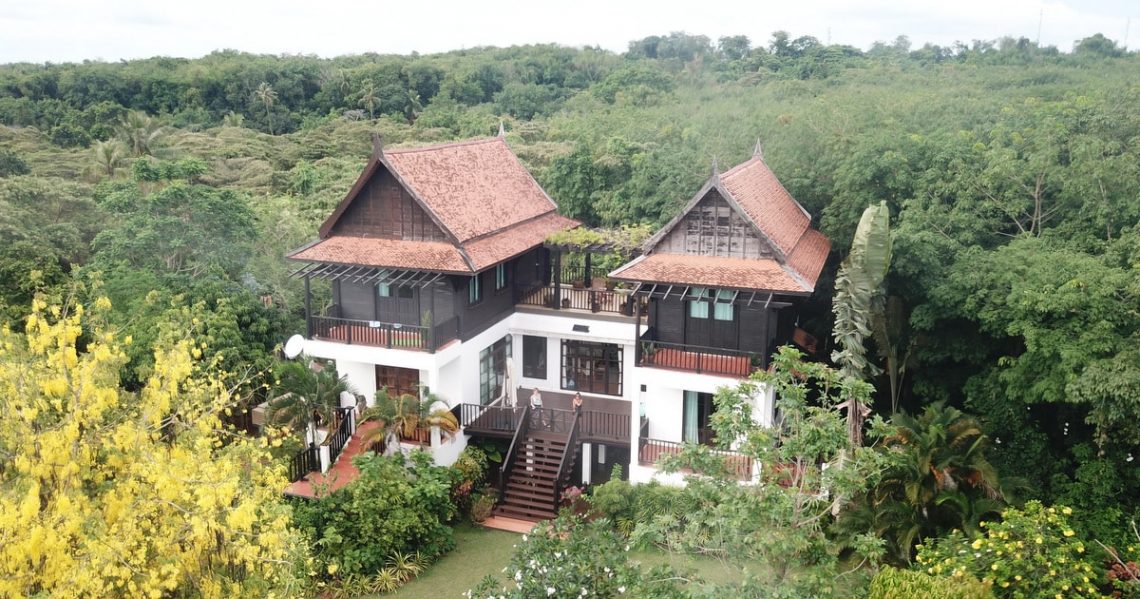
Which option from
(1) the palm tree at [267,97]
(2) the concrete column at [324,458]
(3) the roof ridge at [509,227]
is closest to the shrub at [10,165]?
(3) the roof ridge at [509,227]

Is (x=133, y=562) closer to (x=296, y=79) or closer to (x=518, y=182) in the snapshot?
(x=518, y=182)

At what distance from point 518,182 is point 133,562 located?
17.4m

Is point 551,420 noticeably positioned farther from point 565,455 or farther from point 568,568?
point 568,568

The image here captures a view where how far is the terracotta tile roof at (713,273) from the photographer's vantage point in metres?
20.2

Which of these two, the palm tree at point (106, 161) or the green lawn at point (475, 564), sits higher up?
the palm tree at point (106, 161)

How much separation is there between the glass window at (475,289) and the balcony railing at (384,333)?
3.04 ft

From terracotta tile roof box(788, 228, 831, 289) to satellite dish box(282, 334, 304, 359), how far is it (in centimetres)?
1221

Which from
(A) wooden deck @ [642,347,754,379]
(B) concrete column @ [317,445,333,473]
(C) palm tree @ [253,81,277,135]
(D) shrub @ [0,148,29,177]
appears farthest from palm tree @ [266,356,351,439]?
(C) palm tree @ [253,81,277,135]

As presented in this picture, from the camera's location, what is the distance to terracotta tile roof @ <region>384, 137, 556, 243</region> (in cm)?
2267

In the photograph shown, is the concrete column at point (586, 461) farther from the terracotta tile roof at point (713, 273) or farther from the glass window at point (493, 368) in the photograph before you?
the terracotta tile roof at point (713, 273)

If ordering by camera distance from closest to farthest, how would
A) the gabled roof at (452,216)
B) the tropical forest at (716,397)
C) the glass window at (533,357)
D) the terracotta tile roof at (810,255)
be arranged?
1. the tropical forest at (716,397)
2. the terracotta tile roof at (810,255)
3. the gabled roof at (452,216)
4. the glass window at (533,357)

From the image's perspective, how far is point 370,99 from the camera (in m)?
67.4

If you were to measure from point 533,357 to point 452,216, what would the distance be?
5120mm

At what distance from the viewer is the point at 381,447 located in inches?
841
